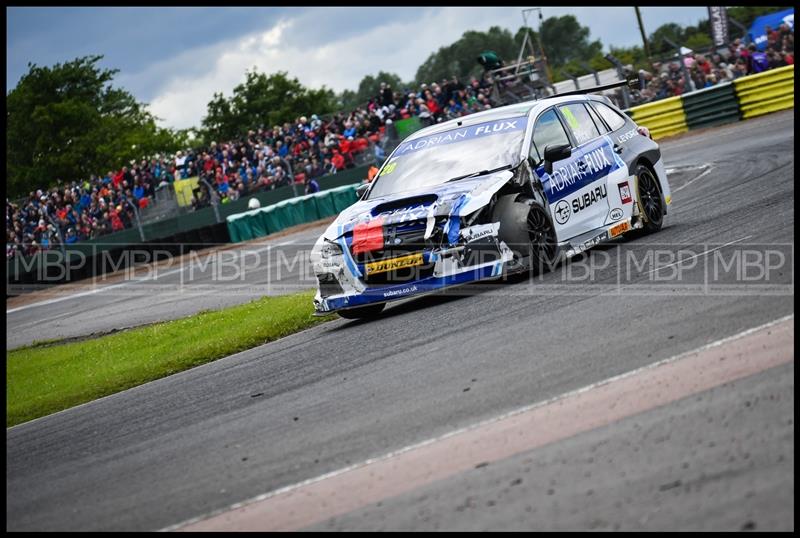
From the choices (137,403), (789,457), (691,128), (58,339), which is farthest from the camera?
(691,128)

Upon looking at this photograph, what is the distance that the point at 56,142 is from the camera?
234 feet

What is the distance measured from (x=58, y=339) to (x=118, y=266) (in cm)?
1460

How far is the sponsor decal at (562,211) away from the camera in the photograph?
10461 millimetres

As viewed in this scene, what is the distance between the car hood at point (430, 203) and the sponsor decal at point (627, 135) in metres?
2.17

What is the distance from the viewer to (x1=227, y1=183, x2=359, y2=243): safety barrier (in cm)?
3170

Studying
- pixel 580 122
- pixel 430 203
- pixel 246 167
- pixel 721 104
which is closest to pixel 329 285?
pixel 430 203

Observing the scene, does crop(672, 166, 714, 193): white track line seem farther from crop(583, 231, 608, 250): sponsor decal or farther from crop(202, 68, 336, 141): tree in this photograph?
crop(202, 68, 336, 141): tree

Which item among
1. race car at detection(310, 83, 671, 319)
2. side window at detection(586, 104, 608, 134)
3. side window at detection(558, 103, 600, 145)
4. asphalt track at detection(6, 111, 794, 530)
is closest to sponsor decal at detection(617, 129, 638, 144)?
race car at detection(310, 83, 671, 319)

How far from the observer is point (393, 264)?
32.0ft

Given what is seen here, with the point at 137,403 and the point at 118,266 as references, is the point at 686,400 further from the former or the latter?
the point at 118,266

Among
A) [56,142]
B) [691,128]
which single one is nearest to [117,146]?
[56,142]

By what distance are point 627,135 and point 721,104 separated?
18.8 m

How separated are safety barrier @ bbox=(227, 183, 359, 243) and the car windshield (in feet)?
67.2

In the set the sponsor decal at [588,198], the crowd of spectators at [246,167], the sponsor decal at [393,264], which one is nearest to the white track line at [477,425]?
the sponsor decal at [393,264]
